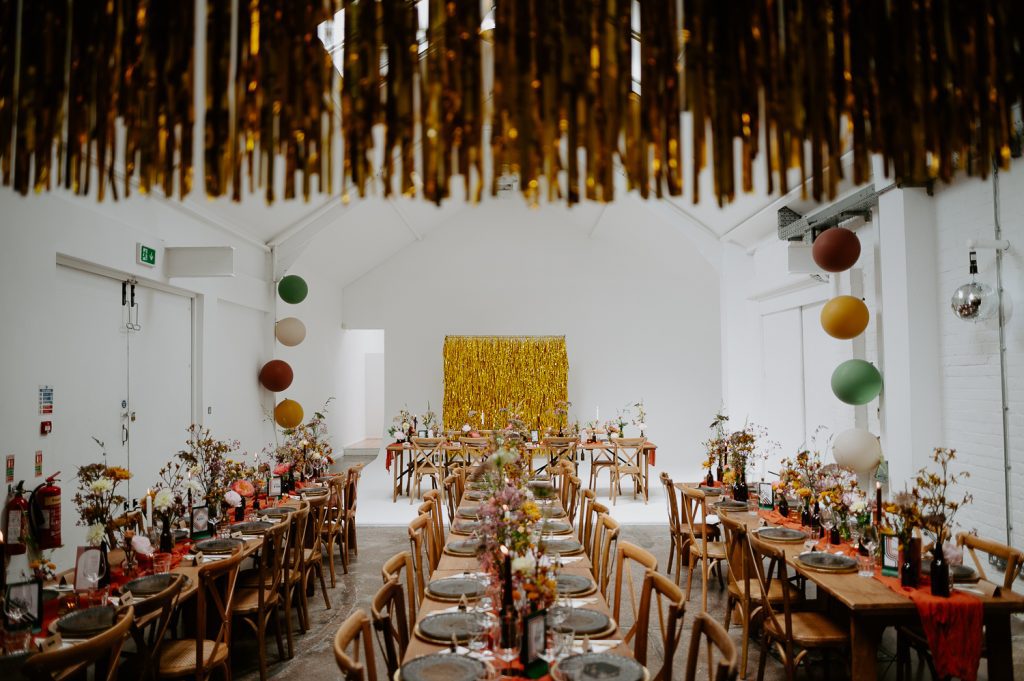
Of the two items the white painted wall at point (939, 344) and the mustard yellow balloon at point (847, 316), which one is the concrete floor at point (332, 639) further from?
the mustard yellow balloon at point (847, 316)

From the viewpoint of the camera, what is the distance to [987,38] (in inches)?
63.5

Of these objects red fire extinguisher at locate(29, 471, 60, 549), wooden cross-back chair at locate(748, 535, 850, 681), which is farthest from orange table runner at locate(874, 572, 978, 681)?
red fire extinguisher at locate(29, 471, 60, 549)

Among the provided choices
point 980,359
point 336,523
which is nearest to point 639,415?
point 336,523

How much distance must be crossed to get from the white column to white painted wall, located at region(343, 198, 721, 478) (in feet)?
23.1

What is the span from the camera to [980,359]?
5.30 m

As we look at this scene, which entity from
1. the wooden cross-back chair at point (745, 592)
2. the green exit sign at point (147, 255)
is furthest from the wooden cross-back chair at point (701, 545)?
the green exit sign at point (147, 255)

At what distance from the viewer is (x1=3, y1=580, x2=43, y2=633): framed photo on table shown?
3.04m

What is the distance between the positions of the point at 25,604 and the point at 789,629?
3.53 m

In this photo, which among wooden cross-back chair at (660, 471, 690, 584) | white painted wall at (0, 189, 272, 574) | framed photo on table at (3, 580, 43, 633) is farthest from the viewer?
wooden cross-back chair at (660, 471, 690, 584)

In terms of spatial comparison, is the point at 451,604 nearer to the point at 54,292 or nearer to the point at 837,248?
the point at 54,292

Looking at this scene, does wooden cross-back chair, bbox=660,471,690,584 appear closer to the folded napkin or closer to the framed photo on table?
the folded napkin

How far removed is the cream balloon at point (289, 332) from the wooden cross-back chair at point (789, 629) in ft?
23.9

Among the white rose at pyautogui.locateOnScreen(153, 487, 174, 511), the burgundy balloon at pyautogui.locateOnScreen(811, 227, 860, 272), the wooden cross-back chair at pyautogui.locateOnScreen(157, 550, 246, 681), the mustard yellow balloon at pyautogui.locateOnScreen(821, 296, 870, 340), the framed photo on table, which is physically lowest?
the wooden cross-back chair at pyautogui.locateOnScreen(157, 550, 246, 681)

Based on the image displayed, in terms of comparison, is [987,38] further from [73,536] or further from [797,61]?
[73,536]
